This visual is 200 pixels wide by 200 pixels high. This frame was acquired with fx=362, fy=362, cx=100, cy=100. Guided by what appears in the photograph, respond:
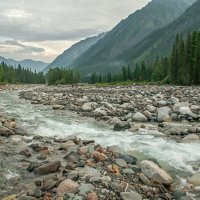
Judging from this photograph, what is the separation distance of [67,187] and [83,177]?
85 cm

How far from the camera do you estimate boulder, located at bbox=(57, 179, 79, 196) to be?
9.17 m

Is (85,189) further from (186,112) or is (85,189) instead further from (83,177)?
(186,112)

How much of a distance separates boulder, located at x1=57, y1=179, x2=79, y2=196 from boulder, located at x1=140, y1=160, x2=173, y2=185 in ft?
8.27

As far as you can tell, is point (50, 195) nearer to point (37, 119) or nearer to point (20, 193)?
point (20, 193)

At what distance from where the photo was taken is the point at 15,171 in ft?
37.2

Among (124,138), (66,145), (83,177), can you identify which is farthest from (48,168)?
(124,138)

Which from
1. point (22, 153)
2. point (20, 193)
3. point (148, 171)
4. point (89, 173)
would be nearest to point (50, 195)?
point (20, 193)

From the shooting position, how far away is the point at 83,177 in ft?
33.0

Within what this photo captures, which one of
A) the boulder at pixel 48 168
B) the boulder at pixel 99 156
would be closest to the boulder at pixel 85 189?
the boulder at pixel 48 168

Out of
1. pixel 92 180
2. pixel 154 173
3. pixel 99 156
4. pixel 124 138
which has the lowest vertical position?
pixel 124 138

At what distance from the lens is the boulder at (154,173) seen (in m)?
10.6

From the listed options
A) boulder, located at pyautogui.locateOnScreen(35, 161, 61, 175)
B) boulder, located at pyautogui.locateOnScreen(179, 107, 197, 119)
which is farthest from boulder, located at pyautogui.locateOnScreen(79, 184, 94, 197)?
boulder, located at pyautogui.locateOnScreen(179, 107, 197, 119)

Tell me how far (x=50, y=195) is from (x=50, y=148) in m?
5.48

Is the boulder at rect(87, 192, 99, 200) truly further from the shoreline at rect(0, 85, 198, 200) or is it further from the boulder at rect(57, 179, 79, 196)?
the boulder at rect(57, 179, 79, 196)
